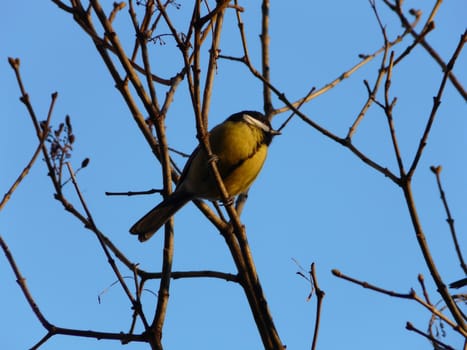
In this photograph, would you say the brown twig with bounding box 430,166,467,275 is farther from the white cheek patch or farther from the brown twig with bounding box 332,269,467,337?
the white cheek patch

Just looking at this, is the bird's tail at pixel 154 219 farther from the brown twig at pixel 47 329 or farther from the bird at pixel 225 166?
the brown twig at pixel 47 329

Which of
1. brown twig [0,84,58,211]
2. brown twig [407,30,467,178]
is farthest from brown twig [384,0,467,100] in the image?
brown twig [0,84,58,211]

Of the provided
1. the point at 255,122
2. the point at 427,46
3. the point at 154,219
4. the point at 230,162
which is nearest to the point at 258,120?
the point at 255,122

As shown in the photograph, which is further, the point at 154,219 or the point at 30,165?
the point at 154,219

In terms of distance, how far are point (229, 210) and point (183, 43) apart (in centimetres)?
89

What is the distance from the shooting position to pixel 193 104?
3143 mm

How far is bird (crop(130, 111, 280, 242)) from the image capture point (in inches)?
180

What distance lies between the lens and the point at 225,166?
456 cm

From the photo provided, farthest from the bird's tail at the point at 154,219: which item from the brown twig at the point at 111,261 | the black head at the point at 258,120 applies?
the brown twig at the point at 111,261

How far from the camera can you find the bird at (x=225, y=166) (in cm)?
457

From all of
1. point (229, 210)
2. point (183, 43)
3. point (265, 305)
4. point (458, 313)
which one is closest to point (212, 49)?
point (183, 43)

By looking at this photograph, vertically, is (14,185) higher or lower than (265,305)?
higher

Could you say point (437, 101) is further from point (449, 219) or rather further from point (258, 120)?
point (258, 120)

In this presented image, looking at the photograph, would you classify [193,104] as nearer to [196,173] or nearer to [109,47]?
[109,47]
